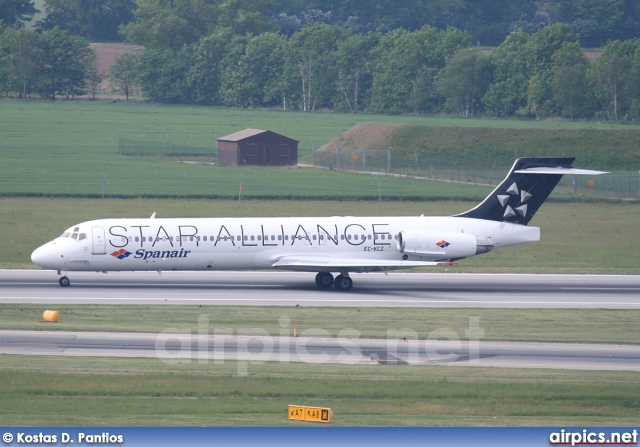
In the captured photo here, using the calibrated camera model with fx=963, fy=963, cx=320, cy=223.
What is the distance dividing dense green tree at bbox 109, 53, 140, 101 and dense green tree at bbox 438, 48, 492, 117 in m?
42.8

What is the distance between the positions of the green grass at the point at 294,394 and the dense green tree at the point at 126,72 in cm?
Result: 11298

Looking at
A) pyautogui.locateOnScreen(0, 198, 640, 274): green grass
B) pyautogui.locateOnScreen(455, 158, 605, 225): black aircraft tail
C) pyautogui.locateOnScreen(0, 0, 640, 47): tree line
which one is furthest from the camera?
pyautogui.locateOnScreen(0, 0, 640, 47): tree line

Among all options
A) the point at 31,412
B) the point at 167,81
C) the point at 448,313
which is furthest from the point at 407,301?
the point at 167,81

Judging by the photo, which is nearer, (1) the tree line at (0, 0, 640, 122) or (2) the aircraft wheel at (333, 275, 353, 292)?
(2) the aircraft wheel at (333, 275, 353, 292)

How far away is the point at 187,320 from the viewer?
107 feet

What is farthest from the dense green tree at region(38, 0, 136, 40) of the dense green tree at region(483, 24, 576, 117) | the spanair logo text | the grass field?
the spanair logo text

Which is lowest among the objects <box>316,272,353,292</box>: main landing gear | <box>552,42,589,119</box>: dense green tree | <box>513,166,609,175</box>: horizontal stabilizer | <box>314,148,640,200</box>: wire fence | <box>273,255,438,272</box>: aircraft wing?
<box>316,272,353,292</box>: main landing gear

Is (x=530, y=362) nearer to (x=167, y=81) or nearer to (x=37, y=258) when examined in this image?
(x=37, y=258)

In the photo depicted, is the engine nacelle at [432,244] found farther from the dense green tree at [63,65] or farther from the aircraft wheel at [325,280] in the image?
the dense green tree at [63,65]

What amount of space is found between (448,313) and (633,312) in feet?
23.3

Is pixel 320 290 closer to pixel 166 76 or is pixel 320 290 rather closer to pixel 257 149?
pixel 257 149

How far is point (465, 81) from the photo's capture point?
121188 mm

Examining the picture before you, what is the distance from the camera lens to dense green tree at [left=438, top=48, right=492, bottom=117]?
397 feet

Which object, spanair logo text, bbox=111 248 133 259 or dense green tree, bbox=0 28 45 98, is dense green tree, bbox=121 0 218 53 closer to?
dense green tree, bbox=0 28 45 98
